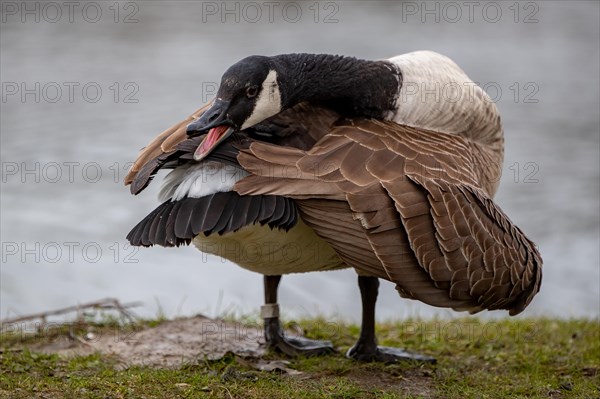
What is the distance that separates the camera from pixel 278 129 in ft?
20.0

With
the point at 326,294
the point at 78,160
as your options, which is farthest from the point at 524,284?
the point at 78,160

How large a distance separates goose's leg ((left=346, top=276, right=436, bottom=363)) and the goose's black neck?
1248 millimetres

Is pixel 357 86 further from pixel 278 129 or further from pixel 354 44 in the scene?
pixel 354 44

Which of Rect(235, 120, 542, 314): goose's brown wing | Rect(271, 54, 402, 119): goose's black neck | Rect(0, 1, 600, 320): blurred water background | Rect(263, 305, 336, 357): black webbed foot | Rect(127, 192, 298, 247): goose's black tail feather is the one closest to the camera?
Rect(127, 192, 298, 247): goose's black tail feather

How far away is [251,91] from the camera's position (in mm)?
5719

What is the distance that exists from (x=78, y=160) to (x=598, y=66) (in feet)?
34.2

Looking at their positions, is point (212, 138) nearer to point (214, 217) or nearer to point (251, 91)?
point (251, 91)

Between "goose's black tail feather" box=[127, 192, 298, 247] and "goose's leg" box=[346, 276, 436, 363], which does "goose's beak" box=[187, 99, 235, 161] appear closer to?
"goose's black tail feather" box=[127, 192, 298, 247]

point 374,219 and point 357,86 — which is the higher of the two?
point 357,86

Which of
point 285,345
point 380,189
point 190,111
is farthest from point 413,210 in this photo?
point 190,111

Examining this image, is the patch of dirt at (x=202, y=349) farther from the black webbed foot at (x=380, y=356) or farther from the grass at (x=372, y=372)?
the black webbed foot at (x=380, y=356)

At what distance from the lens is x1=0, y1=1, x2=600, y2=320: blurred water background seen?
34.5ft

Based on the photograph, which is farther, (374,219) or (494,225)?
(494,225)

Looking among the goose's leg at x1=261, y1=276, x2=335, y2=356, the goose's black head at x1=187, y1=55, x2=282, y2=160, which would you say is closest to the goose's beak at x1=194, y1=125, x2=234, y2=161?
the goose's black head at x1=187, y1=55, x2=282, y2=160
